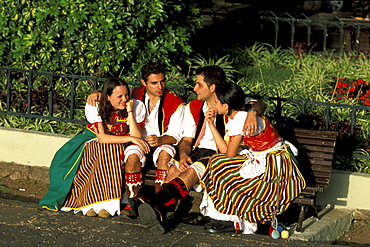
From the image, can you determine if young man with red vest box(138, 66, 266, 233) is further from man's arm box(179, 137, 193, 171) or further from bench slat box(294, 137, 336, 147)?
bench slat box(294, 137, 336, 147)

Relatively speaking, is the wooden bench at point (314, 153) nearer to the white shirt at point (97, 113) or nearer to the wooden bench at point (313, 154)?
the wooden bench at point (313, 154)

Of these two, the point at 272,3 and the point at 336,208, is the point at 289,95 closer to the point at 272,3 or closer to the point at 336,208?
the point at 336,208

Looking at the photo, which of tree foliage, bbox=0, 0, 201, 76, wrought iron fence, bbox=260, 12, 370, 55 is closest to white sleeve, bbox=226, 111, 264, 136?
tree foliage, bbox=0, 0, 201, 76

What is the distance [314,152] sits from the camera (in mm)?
6320

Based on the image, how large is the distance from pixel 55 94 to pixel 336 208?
3.48 m

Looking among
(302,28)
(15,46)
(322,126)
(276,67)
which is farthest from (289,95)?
(302,28)

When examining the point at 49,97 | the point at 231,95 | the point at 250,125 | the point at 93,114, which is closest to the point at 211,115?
the point at 231,95

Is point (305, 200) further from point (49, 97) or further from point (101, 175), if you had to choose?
point (49, 97)

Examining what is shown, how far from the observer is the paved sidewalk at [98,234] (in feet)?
18.0

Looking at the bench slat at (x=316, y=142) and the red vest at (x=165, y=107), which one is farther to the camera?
the red vest at (x=165, y=107)

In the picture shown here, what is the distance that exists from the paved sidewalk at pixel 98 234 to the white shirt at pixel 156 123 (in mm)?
932

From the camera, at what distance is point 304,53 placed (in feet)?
36.8

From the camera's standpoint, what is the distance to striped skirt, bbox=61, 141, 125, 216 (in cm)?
615

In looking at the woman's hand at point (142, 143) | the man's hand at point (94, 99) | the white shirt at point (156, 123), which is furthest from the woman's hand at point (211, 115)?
the man's hand at point (94, 99)
